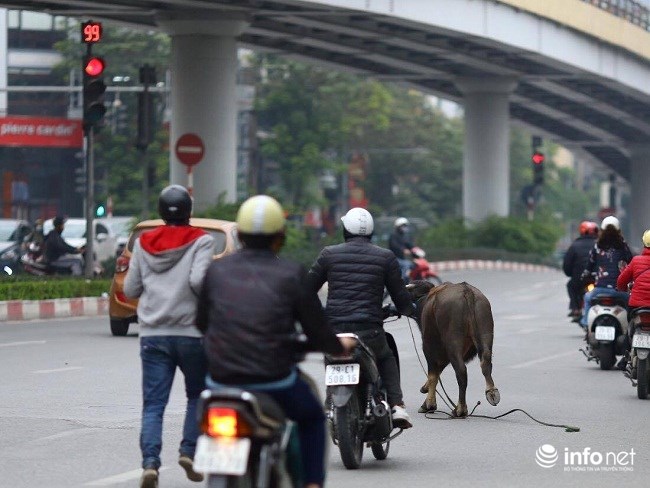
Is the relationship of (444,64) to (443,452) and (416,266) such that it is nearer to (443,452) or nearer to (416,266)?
(416,266)

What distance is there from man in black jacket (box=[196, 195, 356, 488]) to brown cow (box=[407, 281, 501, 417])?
252 inches

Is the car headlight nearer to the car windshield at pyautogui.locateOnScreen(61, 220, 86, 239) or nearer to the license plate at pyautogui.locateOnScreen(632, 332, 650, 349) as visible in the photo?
the car windshield at pyautogui.locateOnScreen(61, 220, 86, 239)

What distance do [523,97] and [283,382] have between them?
58.7m

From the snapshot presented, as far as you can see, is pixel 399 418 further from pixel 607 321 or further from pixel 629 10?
pixel 629 10

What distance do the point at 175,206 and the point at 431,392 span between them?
4915mm

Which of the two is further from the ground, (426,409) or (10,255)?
(10,255)

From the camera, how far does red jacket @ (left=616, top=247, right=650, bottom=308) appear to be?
50.1 ft

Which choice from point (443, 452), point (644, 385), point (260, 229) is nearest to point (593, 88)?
point (644, 385)

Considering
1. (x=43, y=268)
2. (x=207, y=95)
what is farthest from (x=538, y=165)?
(x=43, y=268)

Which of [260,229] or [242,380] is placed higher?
[260,229]

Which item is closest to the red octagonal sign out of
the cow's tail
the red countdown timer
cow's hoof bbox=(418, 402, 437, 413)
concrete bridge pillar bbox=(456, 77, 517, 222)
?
the red countdown timer

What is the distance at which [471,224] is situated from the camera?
2362 inches

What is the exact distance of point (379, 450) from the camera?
10.9m

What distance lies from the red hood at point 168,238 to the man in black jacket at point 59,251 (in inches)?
854
